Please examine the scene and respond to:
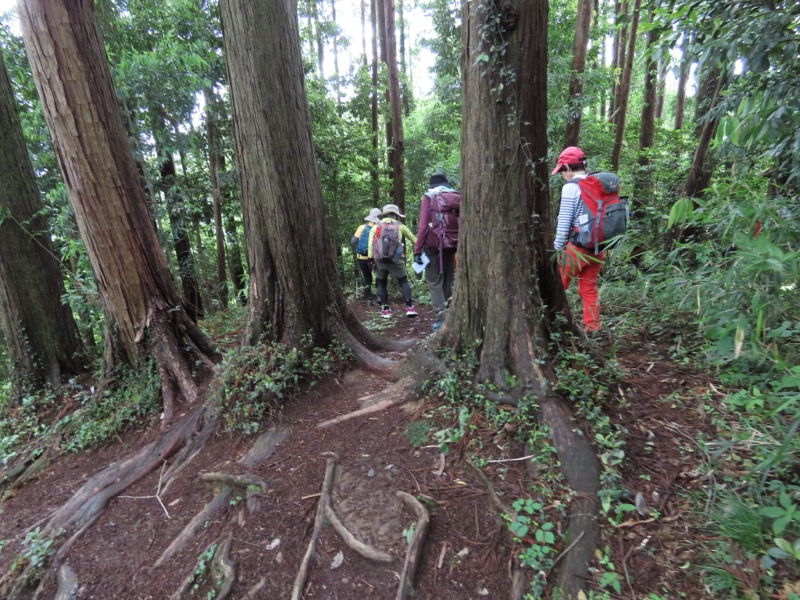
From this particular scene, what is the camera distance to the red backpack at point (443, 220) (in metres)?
4.86

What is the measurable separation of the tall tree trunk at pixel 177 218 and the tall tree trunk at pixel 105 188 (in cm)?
51

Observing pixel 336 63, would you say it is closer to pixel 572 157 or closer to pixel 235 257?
pixel 235 257

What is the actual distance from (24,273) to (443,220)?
210 inches

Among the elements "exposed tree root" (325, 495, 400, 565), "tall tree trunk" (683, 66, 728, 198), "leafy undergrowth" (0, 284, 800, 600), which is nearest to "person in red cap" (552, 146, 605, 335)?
"leafy undergrowth" (0, 284, 800, 600)

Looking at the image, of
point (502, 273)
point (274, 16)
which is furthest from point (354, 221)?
point (502, 273)

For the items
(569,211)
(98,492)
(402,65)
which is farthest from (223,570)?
(402,65)

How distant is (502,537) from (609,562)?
1.77 ft

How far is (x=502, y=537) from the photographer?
2328 millimetres

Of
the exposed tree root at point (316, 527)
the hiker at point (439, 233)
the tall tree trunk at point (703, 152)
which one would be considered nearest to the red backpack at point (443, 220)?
the hiker at point (439, 233)

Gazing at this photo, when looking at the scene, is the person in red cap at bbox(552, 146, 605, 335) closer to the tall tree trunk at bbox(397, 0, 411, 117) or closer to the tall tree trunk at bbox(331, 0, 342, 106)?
the tall tree trunk at bbox(331, 0, 342, 106)

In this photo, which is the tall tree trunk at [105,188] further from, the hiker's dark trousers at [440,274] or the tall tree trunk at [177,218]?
the hiker's dark trousers at [440,274]

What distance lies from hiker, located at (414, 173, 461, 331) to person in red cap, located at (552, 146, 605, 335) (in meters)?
1.17

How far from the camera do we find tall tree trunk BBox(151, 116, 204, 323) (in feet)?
24.4

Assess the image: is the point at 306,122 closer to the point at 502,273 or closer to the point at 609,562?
the point at 502,273
